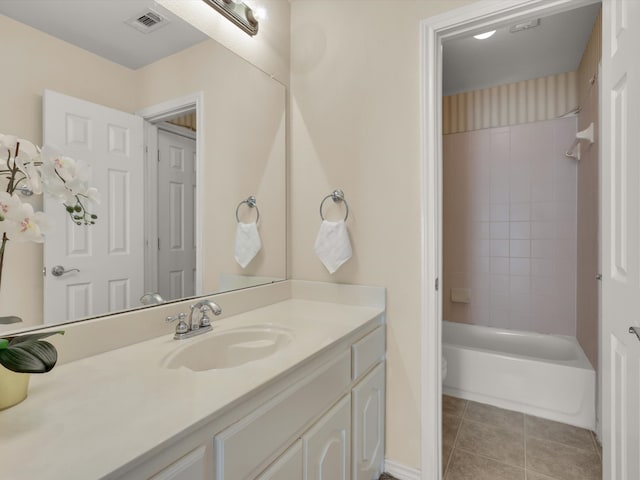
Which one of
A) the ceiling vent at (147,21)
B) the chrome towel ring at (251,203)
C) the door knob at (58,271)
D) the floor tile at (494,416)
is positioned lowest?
the floor tile at (494,416)

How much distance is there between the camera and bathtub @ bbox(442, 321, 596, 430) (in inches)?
81.4

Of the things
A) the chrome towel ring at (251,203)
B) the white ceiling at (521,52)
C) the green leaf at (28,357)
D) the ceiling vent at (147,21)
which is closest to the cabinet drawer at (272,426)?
the green leaf at (28,357)

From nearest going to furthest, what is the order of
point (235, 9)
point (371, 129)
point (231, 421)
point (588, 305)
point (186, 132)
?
point (231, 421) → point (186, 132) → point (235, 9) → point (371, 129) → point (588, 305)

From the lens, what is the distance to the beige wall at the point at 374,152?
1.56 meters

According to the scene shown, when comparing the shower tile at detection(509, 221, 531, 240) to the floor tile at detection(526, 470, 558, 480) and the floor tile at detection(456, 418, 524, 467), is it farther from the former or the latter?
the floor tile at detection(526, 470, 558, 480)

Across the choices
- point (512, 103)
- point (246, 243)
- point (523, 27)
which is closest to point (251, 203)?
point (246, 243)

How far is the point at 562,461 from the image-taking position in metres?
1.75

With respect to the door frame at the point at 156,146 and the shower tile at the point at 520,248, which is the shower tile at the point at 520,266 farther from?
the door frame at the point at 156,146

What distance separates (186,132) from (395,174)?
921mm

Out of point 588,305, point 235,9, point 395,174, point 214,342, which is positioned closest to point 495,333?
point 588,305

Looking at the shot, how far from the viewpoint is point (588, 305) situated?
91.7 inches

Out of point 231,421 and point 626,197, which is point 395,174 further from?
point 231,421

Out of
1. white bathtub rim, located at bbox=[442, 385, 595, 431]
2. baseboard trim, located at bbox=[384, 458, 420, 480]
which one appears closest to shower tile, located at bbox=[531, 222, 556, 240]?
white bathtub rim, located at bbox=[442, 385, 595, 431]

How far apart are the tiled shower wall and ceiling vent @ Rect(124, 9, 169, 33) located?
2625mm
